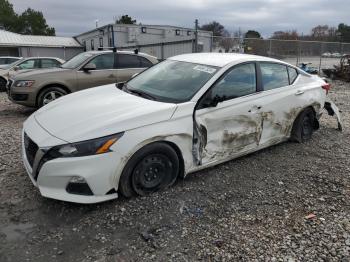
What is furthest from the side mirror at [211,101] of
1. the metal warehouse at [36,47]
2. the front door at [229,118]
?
the metal warehouse at [36,47]

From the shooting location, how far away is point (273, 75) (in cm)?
507

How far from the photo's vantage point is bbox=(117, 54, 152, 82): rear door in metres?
8.66

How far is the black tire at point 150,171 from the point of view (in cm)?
351

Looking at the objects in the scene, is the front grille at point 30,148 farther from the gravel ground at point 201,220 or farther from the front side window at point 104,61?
the front side window at point 104,61

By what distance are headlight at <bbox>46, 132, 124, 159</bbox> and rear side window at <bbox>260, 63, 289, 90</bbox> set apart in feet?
8.65

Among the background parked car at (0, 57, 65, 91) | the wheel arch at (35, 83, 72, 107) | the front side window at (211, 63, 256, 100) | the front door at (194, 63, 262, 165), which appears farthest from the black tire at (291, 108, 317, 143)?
the background parked car at (0, 57, 65, 91)

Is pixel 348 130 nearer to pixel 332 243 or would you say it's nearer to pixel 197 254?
pixel 332 243

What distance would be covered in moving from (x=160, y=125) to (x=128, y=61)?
18.3 ft

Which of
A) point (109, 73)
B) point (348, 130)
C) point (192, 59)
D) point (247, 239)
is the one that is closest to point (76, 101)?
point (192, 59)

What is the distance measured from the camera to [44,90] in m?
7.82

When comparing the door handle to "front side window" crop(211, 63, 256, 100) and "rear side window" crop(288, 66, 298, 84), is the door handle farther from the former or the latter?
"rear side window" crop(288, 66, 298, 84)

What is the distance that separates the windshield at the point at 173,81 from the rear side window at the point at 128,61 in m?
3.86

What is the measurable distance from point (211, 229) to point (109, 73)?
6069mm

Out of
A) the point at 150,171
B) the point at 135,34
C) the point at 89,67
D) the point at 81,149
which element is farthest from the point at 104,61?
the point at 135,34
